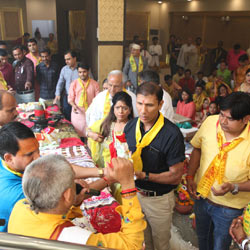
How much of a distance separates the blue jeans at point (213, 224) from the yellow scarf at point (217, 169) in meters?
0.13

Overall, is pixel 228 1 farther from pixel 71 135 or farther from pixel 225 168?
pixel 225 168

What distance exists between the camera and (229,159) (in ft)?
6.03

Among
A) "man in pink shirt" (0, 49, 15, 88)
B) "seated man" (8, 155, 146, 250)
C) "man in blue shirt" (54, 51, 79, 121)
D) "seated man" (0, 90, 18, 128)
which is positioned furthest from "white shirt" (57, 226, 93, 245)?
"man in pink shirt" (0, 49, 15, 88)

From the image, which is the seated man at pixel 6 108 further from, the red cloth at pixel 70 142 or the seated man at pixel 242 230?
the seated man at pixel 242 230

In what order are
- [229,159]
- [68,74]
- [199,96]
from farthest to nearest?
[199,96] → [68,74] → [229,159]

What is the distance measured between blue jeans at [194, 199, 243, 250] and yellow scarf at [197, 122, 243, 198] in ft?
0.43

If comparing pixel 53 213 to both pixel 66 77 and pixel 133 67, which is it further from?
pixel 133 67

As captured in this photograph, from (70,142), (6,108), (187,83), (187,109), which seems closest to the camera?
(6,108)

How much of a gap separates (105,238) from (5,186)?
0.60 metres

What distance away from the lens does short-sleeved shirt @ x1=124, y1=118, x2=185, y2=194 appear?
1.89 meters

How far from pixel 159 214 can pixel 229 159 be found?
66 centimetres

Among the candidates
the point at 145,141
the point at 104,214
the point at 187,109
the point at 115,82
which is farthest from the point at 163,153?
the point at 187,109

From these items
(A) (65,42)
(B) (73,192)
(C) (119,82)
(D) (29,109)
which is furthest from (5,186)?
(A) (65,42)

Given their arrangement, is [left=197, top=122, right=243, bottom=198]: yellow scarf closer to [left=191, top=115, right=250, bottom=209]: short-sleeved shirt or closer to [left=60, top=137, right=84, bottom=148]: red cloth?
[left=191, top=115, right=250, bottom=209]: short-sleeved shirt
